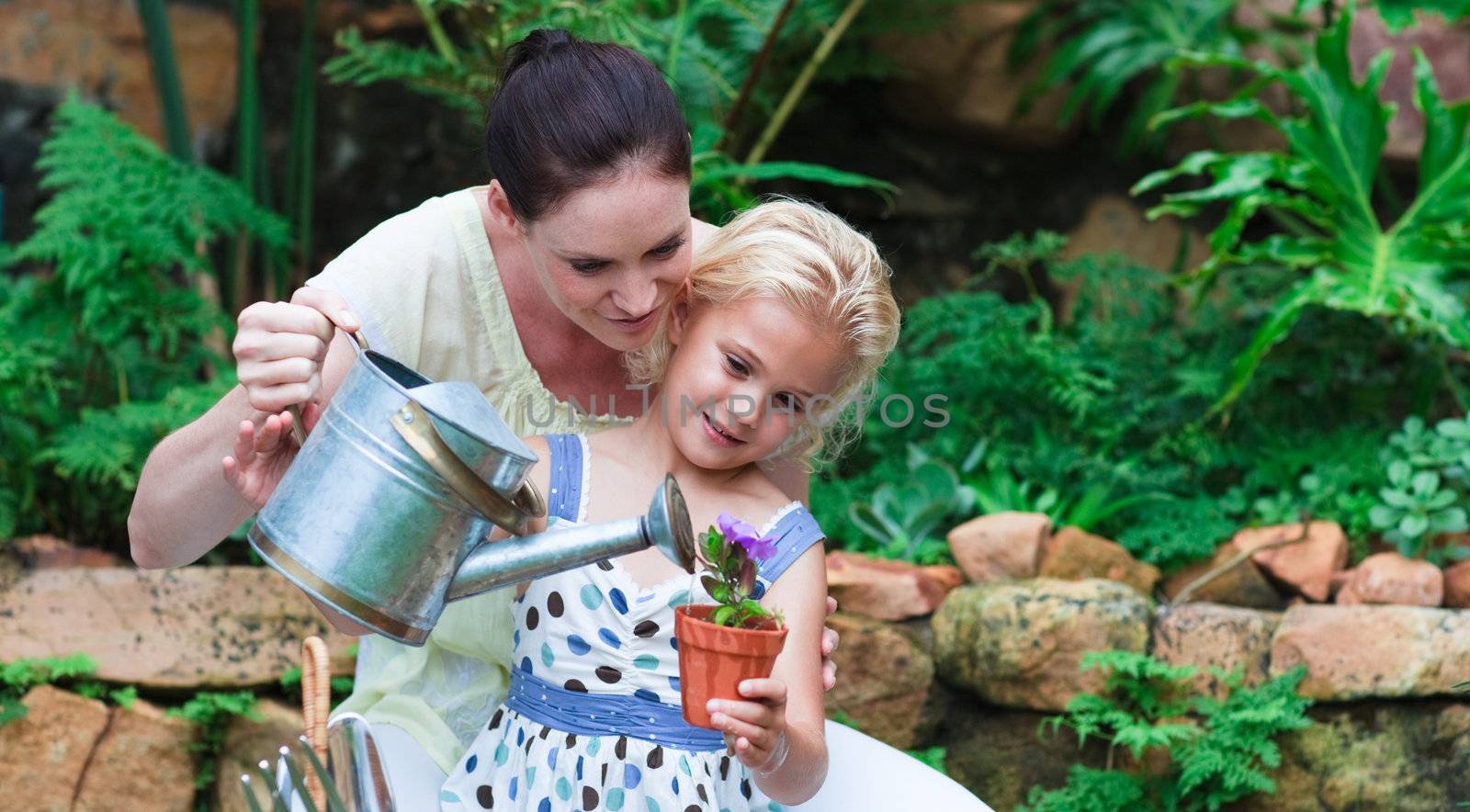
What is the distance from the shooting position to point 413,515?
139 centimetres

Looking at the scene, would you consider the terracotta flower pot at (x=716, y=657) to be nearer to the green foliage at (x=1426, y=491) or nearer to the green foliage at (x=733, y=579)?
the green foliage at (x=733, y=579)

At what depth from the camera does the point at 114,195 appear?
3430 millimetres

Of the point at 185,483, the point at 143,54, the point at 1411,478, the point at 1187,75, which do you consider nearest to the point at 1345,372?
the point at 1411,478

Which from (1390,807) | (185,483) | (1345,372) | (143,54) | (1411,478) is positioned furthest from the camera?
(143,54)

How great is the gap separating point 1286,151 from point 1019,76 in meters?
0.87

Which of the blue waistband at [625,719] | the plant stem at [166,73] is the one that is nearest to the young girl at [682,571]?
the blue waistband at [625,719]

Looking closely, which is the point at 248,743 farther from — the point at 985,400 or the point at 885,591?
the point at 985,400

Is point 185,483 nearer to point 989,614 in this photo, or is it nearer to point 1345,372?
point 989,614

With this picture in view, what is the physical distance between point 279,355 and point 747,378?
596 mm

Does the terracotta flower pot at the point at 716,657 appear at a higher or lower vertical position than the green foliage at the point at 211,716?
higher

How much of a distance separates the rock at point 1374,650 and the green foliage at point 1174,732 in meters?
0.06

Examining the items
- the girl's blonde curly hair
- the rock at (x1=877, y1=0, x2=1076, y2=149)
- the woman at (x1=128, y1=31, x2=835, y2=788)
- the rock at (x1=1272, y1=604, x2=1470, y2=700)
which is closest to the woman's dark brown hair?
the woman at (x1=128, y1=31, x2=835, y2=788)

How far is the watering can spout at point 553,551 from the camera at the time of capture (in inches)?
54.9

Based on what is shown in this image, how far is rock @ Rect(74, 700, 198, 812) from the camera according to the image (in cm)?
304
